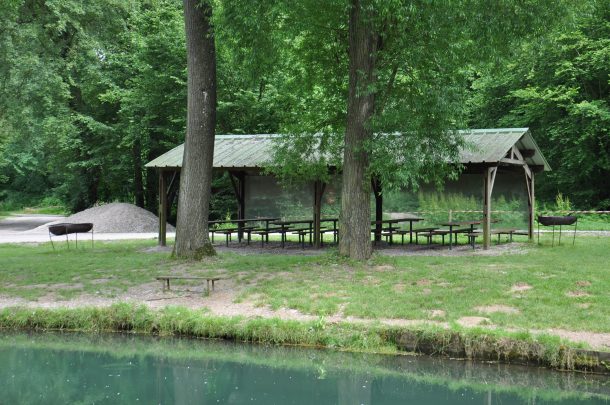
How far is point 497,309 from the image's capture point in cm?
1002

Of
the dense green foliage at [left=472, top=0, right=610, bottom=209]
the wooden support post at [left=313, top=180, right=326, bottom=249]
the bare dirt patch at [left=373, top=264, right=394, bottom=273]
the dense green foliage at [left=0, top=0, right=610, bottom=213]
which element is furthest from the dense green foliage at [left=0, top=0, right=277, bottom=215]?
the bare dirt patch at [left=373, top=264, right=394, bottom=273]

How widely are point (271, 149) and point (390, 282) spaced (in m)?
6.60

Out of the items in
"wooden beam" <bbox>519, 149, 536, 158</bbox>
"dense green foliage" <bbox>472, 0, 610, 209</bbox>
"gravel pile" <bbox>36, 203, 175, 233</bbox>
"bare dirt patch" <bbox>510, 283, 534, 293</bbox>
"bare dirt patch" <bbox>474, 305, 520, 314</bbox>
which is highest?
"dense green foliage" <bbox>472, 0, 610, 209</bbox>

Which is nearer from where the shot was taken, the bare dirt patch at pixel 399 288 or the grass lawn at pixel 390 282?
the grass lawn at pixel 390 282

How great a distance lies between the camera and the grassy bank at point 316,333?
27.5 feet

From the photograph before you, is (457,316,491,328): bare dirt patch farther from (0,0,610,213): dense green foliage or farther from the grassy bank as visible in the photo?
(0,0,610,213): dense green foliage

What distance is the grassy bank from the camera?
8391 mm

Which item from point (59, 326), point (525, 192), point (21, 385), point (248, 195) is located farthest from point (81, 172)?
point (21, 385)

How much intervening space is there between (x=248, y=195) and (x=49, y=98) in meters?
12.0

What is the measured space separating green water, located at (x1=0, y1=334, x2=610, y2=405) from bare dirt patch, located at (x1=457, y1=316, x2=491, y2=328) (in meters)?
0.86

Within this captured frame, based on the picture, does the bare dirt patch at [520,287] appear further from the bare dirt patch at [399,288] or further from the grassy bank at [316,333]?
the grassy bank at [316,333]

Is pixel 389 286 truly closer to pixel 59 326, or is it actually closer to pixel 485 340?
pixel 485 340

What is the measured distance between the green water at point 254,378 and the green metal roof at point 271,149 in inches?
341

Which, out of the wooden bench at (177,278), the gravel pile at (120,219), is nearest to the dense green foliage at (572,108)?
the gravel pile at (120,219)
